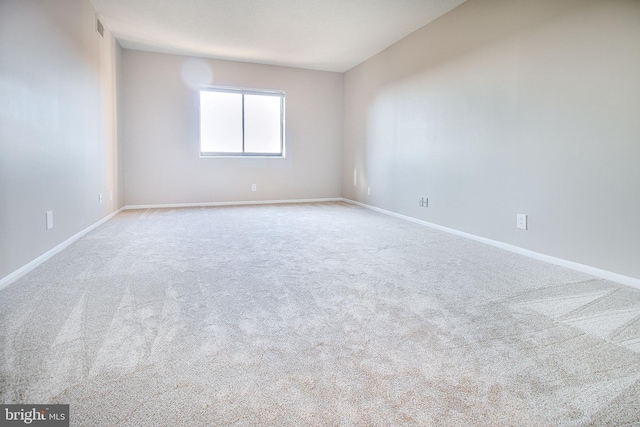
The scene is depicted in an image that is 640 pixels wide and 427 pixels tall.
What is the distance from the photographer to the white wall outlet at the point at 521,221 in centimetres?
309

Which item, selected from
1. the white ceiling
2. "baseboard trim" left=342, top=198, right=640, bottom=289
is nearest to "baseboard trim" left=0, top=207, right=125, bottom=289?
the white ceiling

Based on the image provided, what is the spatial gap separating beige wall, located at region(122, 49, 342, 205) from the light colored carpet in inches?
122

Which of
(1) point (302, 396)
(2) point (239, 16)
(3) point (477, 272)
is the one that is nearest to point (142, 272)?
(1) point (302, 396)

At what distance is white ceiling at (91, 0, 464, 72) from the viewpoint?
12.6 feet

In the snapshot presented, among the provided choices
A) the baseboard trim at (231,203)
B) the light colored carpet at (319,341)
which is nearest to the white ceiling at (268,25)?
the baseboard trim at (231,203)

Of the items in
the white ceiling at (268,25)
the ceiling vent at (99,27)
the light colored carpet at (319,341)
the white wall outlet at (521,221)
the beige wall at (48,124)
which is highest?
the white ceiling at (268,25)

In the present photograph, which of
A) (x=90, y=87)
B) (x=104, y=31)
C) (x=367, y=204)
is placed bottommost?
(x=367, y=204)

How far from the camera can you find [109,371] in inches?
50.7

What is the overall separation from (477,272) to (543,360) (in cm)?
120

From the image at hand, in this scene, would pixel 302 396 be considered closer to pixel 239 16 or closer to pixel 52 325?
pixel 52 325

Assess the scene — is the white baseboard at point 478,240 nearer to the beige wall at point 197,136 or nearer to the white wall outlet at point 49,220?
the white wall outlet at point 49,220

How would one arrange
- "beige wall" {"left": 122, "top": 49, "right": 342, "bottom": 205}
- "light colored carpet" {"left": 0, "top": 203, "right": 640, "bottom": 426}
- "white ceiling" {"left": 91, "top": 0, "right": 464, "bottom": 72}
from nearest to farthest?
"light colored carpet" {"left": 0, "top": 203, "right": 640, "bottom": 426} < "white ceiling" {"left": 91, "top": 0, "right": 464, "bottom": 72} < "beige wall" {"left": 122, "top": 49, "right": 342, "bottom": 205}

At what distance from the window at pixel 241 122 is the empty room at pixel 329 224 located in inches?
1.9

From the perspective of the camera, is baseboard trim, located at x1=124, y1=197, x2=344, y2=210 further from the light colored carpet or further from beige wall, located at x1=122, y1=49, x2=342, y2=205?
the light colored carpet
